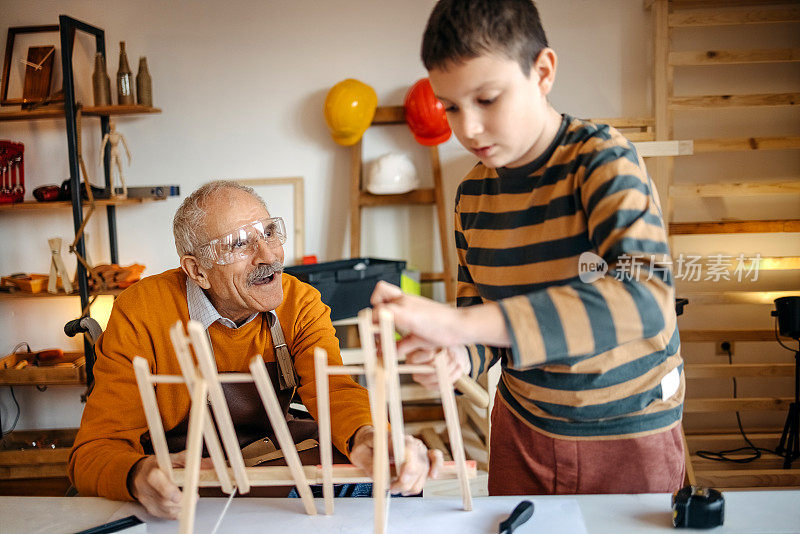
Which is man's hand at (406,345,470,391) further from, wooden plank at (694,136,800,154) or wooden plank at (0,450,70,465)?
wooden plank at (0,450,70,465)

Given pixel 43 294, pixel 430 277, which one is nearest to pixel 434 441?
pixel 430 277

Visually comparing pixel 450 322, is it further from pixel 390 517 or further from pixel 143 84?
pixel 143 84

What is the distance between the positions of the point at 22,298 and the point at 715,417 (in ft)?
12.7

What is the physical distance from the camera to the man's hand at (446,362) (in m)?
1.07

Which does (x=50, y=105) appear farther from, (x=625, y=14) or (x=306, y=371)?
(x=625, y=14)

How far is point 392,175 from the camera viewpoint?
352cm

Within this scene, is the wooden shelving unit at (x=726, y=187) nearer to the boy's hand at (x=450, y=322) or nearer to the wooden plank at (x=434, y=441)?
the wooden plank at (x=434, y=441)

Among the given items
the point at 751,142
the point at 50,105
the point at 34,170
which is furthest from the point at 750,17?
the point at 34,170

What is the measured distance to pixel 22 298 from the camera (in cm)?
385

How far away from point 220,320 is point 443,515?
84 cm

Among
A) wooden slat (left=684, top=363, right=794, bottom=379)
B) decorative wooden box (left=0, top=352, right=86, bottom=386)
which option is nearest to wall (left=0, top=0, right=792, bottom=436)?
decorative wooden box (left=0, top=352, right=86, bottom=386)

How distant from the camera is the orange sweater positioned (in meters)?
1.43

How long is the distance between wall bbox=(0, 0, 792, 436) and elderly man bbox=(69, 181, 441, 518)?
2.00m

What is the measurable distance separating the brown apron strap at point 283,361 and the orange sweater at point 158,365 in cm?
2
